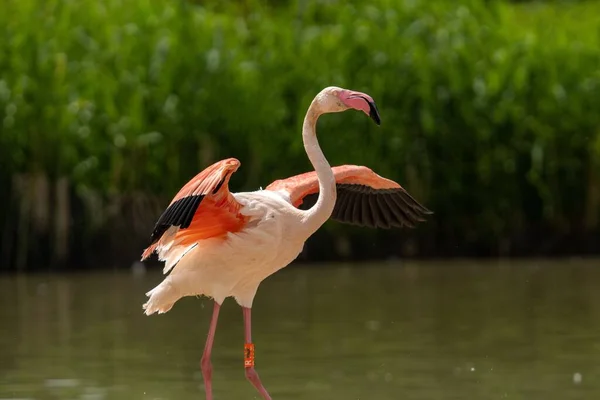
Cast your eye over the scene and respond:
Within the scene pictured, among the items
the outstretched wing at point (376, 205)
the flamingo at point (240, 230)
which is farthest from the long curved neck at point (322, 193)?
the outstretched wing at point (376, 205)

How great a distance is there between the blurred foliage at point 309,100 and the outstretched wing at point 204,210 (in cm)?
737

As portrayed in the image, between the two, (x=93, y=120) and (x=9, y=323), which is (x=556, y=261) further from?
(x=9, y=323)

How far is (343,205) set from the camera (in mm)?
9594

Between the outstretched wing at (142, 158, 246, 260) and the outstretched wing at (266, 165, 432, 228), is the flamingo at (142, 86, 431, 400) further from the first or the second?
the outstretched wing at (266, 165, 432, 228)

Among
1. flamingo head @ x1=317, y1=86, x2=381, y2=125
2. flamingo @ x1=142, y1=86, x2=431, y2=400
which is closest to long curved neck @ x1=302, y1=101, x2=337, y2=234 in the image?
flamingo @ x1=142, y1=86, x2=431, y2=400

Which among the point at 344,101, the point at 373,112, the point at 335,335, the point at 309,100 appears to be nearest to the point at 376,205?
the point at 344,101

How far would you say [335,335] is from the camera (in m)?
11.5

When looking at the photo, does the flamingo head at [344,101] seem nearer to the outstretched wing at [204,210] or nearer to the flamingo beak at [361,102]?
the flamingo beak at [361,102]

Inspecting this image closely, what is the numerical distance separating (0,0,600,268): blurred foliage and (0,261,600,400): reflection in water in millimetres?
993

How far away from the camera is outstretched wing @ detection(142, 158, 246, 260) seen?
7809mm

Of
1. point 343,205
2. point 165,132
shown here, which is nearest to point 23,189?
point 165,132

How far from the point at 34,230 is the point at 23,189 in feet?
1.53

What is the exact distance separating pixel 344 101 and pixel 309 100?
27.4ft

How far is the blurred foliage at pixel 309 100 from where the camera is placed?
1599cm
